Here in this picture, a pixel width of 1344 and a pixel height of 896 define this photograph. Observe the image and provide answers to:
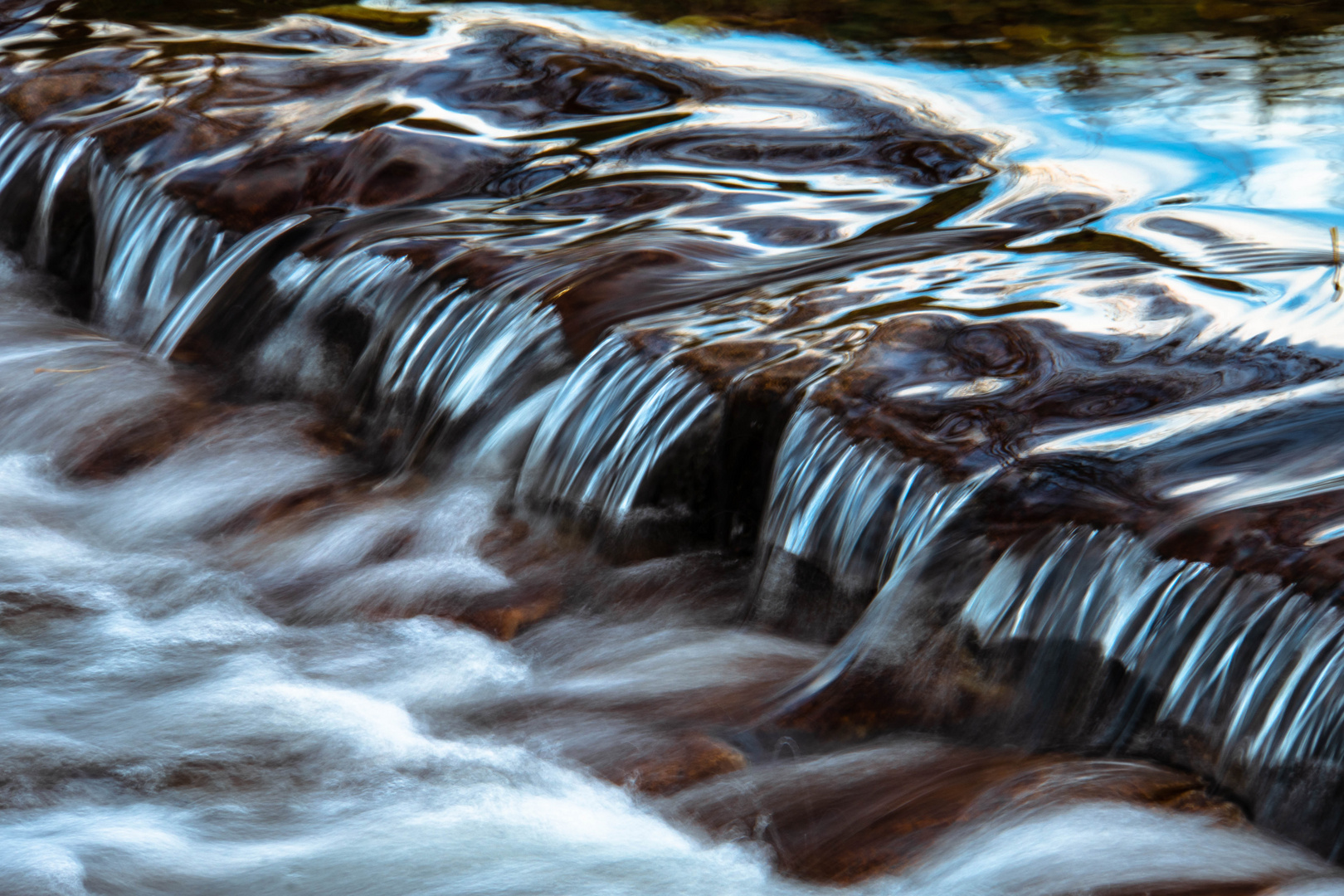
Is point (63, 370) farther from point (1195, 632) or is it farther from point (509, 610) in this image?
point (1195, 632)

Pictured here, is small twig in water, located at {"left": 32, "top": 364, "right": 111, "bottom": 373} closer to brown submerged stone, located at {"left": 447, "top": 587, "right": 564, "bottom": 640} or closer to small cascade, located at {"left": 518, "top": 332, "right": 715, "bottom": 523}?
small cascade, located at {"left": 518, "top": 332, "right": 715, "bottom": 523}

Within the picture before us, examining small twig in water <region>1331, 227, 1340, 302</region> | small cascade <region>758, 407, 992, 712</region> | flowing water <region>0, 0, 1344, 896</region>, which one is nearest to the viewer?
flowing water <region>0, 0, 1344, 896</region>

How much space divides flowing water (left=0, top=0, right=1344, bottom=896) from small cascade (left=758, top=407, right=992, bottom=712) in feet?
0.03

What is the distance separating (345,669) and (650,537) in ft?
2.31

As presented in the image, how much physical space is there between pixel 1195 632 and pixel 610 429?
1.39 m

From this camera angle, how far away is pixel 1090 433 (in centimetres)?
259

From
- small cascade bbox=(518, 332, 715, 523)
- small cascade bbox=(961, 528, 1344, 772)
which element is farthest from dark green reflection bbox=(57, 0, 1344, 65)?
small cascade bbox=(961, 528, 1344, 772)

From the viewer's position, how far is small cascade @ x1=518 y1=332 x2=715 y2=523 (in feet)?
9.91

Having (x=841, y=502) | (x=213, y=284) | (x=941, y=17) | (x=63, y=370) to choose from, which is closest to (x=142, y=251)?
(x=213, y=284)

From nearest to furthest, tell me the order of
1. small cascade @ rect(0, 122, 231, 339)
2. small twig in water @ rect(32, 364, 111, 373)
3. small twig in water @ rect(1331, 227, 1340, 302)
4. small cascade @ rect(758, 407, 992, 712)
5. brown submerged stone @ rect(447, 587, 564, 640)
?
small cascade @ rect(758, 407, 992, 712) < brown submerged stone @ rect(447, 587, 564, 640) < small twig in water @ rect(1331, 227, 1340, 302) < small twig in water @ rect(32, 364, 111, 373) < small cascade @ rect(0, 122, 231, 339)

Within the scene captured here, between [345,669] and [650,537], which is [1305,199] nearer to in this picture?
[650,537]

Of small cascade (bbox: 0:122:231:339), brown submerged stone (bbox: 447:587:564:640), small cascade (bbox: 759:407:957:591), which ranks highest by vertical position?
small cascade (bbox: 0:122:231:339)

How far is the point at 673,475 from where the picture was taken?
3006 mm

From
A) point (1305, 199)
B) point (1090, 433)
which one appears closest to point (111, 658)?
point (1090, 433)
